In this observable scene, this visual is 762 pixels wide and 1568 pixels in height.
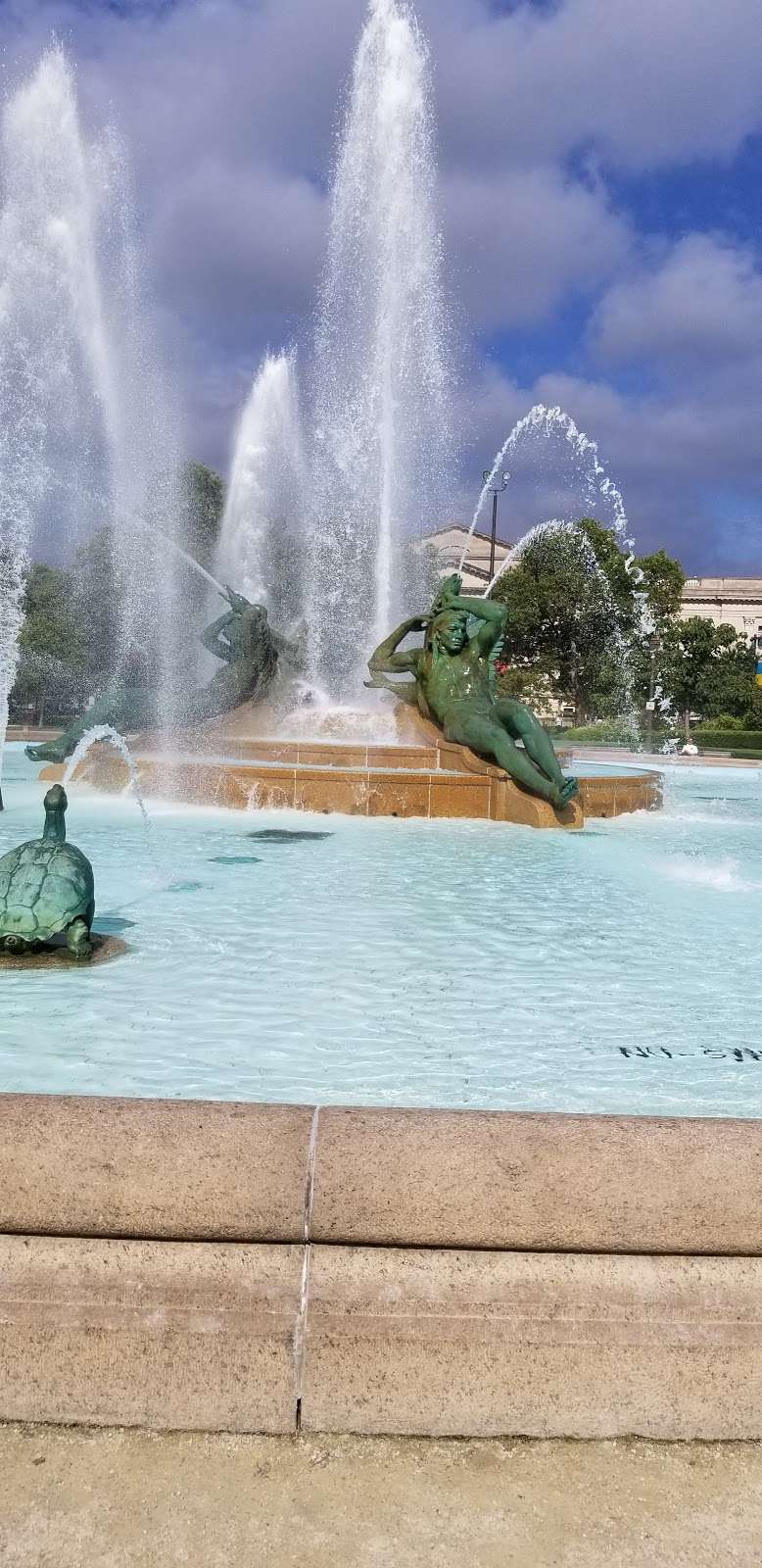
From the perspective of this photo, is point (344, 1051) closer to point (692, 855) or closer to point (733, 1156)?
point (733, 1156)

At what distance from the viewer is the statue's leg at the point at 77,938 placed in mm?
5250

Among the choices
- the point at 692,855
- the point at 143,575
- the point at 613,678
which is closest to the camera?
the point at 692,855

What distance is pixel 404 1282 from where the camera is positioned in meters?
2.35

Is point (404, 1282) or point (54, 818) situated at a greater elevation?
point (54, 818)

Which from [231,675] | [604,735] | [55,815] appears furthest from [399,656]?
[604,735]

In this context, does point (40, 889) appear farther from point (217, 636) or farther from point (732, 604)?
point (732, 604)

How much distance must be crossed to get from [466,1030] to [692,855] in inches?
230

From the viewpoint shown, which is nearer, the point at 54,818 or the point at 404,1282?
the point at 404,1282

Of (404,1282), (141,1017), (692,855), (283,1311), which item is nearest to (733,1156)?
(404,1282)

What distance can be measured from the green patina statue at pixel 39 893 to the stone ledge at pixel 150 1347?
2.87 meters

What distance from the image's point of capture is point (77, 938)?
207 inches

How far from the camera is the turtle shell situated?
200 inches

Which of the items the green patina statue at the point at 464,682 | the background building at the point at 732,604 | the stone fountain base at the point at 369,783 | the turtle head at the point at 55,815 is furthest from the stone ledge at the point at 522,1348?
the background building at the point at 732,604

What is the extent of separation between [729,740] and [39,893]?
148 ft
